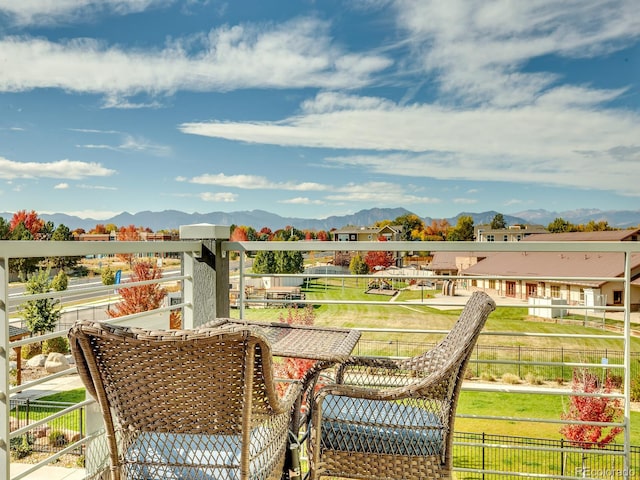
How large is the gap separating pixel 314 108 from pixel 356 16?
7.42 meters

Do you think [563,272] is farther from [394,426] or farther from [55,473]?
[394,426]

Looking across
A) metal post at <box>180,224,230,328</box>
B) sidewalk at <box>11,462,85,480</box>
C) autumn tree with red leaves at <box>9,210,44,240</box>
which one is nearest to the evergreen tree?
autumn tree with red leaves at <box>9,210,44,240</box>

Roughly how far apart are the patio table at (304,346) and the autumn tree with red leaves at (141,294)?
14557 millimetres

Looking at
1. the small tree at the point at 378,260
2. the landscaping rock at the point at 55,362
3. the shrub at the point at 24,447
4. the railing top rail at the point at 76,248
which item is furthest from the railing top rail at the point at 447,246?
the landscaping rock at the point at 55,362

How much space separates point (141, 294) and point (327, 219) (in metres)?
16.5

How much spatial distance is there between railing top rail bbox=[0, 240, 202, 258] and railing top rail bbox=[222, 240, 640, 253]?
0.39m

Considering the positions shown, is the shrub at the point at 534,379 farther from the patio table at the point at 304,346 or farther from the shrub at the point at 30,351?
the shrub at the point at 30,351

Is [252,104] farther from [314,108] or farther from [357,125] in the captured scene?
[357,125]

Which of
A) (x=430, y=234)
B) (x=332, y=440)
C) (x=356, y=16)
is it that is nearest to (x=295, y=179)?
(x=356, y=16)

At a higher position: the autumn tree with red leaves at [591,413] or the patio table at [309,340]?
the patio table at [309,340]

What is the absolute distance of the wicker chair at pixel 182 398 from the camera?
1.25 metres

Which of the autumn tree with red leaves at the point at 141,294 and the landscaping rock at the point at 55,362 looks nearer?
the landscaping rock at the point at 55,362

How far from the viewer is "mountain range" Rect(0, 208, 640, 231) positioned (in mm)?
21152

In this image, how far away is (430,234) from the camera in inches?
882
